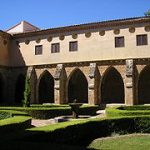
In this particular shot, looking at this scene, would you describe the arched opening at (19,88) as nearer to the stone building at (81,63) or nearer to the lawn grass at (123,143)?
the stone building at (81,63)

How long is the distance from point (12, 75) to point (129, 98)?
15.8 meters

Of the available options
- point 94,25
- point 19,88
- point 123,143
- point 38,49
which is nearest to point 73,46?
point 94,25

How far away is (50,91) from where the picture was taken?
39.6 meters

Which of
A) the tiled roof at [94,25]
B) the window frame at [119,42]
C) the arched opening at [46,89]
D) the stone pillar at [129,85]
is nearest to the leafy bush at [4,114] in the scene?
the stone pillar at [129,85]

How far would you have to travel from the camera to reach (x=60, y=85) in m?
34.5

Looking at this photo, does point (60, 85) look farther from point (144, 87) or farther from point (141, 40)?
point (141, 40)

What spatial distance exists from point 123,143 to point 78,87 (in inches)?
946

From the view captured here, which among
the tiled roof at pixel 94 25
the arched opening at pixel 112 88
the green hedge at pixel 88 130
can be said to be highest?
the tiled roof at pixel 94 25

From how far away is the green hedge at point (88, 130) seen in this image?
12.4 meters

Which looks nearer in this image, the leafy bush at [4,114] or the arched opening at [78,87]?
the leafy bush at [4,114]

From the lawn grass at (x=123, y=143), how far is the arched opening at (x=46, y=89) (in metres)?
23.5

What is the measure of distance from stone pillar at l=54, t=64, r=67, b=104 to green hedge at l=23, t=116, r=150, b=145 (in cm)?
1698

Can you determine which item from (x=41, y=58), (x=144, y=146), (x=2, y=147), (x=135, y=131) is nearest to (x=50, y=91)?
(x=41, y=58)

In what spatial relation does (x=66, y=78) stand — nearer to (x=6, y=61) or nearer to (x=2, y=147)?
(x=6, y=61)
